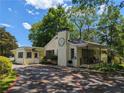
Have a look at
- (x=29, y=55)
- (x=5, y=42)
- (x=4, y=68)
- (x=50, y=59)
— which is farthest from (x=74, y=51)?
(x=5, y=42)

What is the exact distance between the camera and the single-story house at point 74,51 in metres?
32.6

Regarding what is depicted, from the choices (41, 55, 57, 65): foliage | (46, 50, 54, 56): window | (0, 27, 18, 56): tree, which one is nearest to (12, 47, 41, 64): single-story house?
(46, 50, 54, 56): window

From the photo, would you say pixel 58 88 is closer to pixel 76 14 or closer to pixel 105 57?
pixel 105 57

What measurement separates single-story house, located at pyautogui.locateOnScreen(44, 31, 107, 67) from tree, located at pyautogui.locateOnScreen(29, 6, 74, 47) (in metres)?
15.9

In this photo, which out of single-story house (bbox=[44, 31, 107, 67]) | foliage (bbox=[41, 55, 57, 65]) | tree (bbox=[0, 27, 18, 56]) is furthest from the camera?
tree (bbox=[0, 27, 18, 56])

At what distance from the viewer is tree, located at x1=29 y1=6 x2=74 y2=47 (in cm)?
5387

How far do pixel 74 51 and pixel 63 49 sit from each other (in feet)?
7.90

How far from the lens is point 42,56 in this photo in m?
42.0

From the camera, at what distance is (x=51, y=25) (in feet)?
179

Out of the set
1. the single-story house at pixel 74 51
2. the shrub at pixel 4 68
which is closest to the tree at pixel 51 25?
the single-story house at pixel 74 51

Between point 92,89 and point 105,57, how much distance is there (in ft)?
85.2

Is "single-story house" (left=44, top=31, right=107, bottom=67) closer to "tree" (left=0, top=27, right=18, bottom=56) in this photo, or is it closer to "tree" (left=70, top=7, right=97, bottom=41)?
"tree" (left=70, top=7, right=97, bottom=41)

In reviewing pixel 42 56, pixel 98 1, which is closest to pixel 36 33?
pixel 42 56

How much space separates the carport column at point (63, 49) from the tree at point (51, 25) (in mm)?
17596
